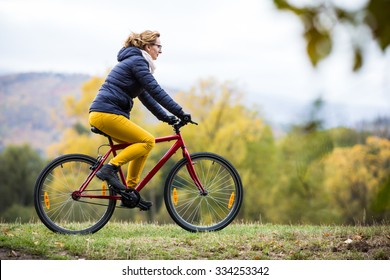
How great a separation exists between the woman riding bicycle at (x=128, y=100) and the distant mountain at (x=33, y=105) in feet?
110

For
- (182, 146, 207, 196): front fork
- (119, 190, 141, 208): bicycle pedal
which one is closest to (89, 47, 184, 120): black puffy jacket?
(182, 146, 207, 196): front fork

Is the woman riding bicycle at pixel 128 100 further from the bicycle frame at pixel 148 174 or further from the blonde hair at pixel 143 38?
the bicycle frame at pixel 148 174

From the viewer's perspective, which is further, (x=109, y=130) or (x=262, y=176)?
(x=262, y=176)

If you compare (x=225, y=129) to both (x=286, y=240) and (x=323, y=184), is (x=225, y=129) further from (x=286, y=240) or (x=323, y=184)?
(x=286, y=240)

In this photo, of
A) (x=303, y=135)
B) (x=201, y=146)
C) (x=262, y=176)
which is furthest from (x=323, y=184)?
(x=303, y=135)

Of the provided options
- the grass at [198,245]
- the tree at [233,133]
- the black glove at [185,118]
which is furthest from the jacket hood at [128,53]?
the tree at [233,133]

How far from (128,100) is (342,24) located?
12.4ft

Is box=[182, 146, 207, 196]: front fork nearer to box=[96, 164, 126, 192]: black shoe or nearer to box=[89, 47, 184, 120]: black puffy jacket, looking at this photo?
box=[89, 47, 184, 120]: black puffy jacket

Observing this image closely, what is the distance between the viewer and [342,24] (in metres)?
1.14

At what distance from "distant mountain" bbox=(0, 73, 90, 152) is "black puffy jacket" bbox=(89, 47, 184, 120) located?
110 feet

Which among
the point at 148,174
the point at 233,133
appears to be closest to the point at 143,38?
the point at 148,174

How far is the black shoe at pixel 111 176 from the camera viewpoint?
4.77 meters

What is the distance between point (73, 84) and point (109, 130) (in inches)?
1392

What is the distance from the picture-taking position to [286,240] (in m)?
5.12
